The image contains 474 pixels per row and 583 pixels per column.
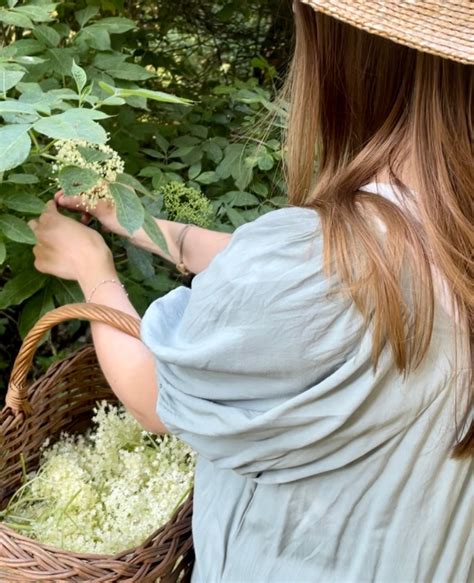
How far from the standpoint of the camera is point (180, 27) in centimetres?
222

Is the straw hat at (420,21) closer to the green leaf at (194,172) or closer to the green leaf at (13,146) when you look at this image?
the green leaf at (13,146)

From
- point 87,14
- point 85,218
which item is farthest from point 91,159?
point 87,14

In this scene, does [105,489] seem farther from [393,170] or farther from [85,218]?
[393,170]

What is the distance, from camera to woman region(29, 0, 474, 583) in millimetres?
629

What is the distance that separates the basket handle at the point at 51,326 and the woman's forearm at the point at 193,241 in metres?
0.24

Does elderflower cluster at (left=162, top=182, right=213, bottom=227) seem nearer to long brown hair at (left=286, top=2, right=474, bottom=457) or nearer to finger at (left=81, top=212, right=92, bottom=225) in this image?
finger at (left=81, top=212, right=92, bottom=225)

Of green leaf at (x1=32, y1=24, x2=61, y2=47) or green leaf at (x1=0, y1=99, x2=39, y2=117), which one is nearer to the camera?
green leaf at (x1=0, y1=99, x2=39, y2=117)

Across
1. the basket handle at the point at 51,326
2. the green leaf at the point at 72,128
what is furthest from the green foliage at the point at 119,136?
the basket handle at the point at 51,326

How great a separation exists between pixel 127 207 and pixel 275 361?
343 millimetres

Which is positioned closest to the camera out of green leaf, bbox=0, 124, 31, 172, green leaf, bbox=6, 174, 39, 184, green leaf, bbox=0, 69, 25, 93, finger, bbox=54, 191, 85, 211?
green leaf, bbox=0, 124, 31, 172

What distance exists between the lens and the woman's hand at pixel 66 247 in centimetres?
102

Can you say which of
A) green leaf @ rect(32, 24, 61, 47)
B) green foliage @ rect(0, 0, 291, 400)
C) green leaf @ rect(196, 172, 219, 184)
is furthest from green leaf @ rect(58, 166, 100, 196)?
green leaf @ rect(196, 172, 219, 184)

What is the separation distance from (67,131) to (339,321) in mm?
342

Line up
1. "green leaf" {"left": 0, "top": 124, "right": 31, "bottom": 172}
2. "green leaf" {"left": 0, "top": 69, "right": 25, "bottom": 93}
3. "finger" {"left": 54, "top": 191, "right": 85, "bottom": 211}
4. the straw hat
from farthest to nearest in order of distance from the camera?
"finger" {"left": 54, "top": 191, "right": 85, "bottom": 211}
"green leaf" {"left": 0, "top": 69, "right": 25, "bottom": 93}
"green leaf" {"left": 0, "top": 124, "right": 31, "bottom": 172}
the straw hat
